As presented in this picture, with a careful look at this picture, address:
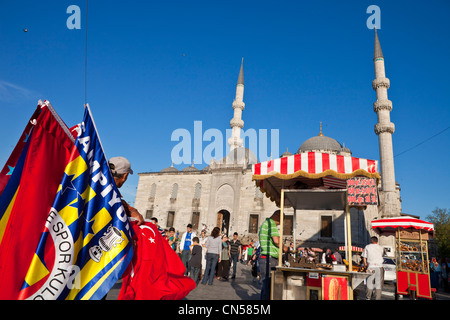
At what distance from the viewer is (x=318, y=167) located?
516 centimetres

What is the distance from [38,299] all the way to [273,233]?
4.47 meters

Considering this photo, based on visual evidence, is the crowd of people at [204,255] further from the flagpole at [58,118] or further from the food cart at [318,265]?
the flagpole at [58,118]

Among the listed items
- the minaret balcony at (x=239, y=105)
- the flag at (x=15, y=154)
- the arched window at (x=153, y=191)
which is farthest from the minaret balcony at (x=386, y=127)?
the flag at (x=15, y=154)

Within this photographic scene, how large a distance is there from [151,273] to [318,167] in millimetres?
3719

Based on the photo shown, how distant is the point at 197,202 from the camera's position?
30.8 meters

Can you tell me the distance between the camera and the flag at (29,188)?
159 cm

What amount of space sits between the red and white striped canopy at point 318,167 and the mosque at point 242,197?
64.2 ft

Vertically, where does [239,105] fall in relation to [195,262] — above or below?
above

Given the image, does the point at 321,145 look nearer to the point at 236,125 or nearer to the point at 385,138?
the point at 385,138

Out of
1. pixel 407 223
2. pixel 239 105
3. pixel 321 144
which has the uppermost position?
pixel 239 105

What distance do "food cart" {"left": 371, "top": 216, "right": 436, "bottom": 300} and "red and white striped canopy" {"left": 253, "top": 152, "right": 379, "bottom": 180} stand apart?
602 centimetres

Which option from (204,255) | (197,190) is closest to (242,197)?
(197,190)

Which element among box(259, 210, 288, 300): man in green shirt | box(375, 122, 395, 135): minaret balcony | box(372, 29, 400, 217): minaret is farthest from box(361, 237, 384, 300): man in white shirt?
box(375, 122, 395, 135): minaret balcony
